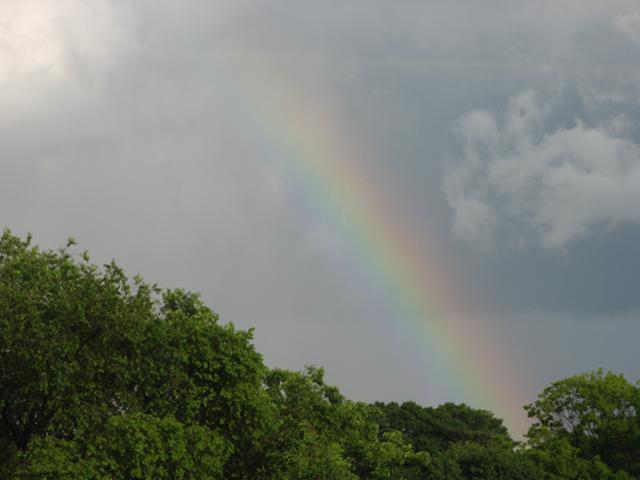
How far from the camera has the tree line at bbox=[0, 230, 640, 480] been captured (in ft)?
125

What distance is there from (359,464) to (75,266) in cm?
2398

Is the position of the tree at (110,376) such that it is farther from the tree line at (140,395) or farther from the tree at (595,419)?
the tree at (595,419)

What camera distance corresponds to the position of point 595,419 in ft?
282

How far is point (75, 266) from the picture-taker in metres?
42.6

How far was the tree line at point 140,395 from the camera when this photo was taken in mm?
38062

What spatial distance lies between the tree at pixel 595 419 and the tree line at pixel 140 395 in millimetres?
37097

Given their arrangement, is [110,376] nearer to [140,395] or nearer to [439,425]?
[140,395]

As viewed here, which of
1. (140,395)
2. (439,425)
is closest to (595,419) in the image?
(439,425)

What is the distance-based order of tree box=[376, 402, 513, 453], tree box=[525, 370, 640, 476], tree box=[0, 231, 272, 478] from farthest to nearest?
tree box=[376, 402, 513, 453] < tree box=[525, 370, 640, 476] < tree box=[0, 231, 272, 478]

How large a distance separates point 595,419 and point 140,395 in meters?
56.2

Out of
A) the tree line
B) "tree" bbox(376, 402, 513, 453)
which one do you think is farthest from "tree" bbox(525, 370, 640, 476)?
the tree line

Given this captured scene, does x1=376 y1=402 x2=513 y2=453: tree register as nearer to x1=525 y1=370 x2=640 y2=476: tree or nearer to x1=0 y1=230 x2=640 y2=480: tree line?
x1=525 y1=370 x2=640 y2=476: tree

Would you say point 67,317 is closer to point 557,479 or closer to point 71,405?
point 71,405

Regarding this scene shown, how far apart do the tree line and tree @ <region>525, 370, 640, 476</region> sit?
37097 mm
